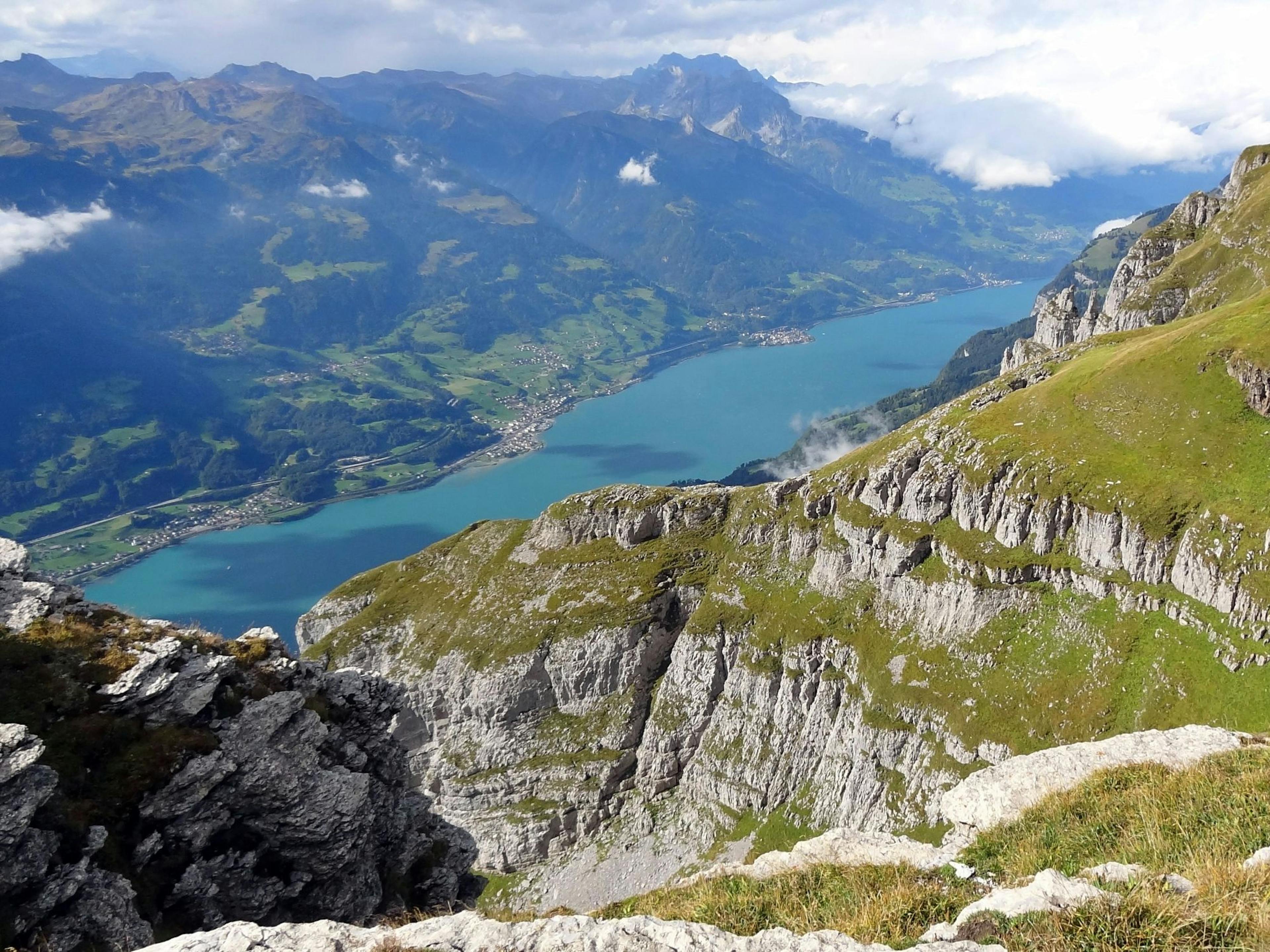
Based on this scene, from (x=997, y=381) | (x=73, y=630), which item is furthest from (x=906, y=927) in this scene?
(x=997, y=381)

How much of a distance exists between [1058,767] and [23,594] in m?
37.9

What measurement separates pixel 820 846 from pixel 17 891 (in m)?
22.1

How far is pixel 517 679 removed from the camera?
95.3 meters

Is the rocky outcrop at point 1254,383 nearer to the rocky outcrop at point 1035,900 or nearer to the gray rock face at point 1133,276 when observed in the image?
the gray rock face at point 1133,276

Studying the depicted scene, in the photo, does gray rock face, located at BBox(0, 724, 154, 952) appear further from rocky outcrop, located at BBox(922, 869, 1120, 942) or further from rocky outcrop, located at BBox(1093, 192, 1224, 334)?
rocky outcrop, located at BBox(1093, 192, 1224, 334)

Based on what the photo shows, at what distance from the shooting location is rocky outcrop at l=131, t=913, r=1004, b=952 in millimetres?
14133

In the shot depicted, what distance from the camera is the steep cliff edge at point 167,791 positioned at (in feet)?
64.3

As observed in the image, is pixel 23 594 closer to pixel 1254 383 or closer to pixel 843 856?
pixel 843 856

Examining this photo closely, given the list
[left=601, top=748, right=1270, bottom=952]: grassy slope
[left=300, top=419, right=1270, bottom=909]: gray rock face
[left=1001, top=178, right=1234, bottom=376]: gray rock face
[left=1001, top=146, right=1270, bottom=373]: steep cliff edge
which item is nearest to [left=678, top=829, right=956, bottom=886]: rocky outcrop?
[left=601, top=748, right=1270, bottom=952]: grassy slope

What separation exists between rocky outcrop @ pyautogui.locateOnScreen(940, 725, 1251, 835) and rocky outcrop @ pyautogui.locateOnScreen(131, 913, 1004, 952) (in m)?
10.2

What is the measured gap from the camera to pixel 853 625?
85.1 metres

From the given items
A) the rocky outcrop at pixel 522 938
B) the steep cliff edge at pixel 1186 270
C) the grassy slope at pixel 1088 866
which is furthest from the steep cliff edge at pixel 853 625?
the rocky outcrop at pixel 522 938

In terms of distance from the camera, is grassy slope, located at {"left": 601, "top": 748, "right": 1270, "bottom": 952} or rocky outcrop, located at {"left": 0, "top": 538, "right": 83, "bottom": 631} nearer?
grassy slope, located at {"left": 601, "top": 748, "right": 1270, "bottom": 952}

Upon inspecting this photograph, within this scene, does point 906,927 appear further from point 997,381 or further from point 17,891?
point 997,381
